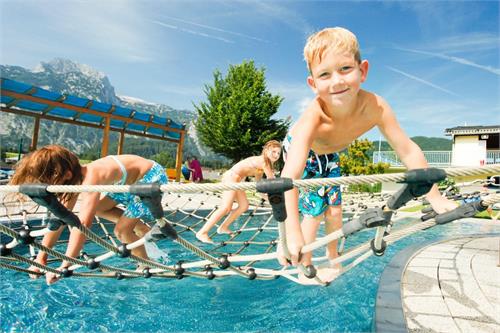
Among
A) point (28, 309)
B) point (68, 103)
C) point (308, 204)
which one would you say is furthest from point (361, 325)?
point (68, 103)

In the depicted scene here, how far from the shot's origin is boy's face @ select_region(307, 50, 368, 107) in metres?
1.33

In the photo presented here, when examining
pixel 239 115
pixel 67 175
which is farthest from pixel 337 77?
pixel 239 115

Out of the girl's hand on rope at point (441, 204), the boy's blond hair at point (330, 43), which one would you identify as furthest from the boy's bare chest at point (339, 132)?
the girl's hand on rope at point (441, 204)

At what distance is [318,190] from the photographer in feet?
A: 6.50

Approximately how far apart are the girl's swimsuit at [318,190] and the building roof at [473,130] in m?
19.4

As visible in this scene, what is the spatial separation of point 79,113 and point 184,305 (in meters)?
9.20

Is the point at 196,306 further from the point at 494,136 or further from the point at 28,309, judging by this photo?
the point at 494,136

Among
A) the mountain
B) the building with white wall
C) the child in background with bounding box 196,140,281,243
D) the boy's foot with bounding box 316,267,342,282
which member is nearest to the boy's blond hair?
the boy's foot with bounding box 316,267,342,282

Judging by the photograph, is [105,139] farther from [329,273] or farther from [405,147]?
[405,147]

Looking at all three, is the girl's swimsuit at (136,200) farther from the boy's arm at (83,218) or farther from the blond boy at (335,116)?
the blond boy at (335,116)

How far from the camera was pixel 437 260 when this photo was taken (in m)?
2.98

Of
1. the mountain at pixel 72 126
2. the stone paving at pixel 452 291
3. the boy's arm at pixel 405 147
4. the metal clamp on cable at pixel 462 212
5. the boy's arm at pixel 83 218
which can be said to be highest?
the mountain at pixel 72 126

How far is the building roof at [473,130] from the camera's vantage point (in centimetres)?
1730

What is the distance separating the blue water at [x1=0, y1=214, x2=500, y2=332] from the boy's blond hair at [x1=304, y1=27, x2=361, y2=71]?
1871 millimetres
